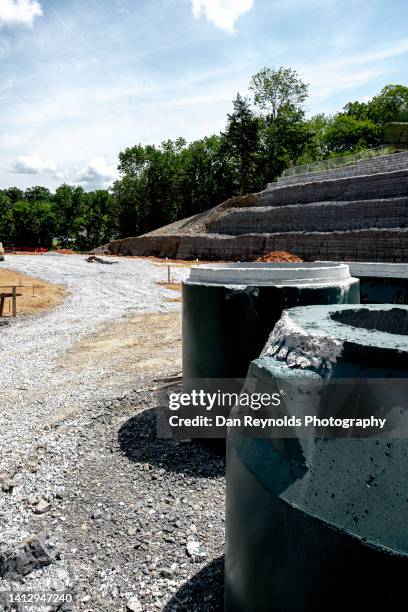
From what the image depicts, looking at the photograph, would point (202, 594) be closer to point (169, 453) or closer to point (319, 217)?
point (169, 453)

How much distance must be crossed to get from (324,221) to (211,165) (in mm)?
41590

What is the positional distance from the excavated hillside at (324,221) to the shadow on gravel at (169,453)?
21401 mm

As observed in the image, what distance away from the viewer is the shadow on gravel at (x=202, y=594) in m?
2.92

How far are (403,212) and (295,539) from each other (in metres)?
26.9

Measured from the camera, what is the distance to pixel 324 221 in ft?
101

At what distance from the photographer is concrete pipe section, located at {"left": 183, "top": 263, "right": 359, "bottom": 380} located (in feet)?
14.6

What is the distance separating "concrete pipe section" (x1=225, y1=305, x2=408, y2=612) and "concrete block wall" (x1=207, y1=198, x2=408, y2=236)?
1028 inches

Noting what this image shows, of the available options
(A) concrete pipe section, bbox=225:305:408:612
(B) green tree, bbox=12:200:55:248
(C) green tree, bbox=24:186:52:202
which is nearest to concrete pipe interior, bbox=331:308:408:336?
(A) concrete pipe section, bbox=225:305:408:612

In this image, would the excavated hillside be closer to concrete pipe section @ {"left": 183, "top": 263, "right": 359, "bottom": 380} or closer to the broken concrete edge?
concrete pipe section @ {"left": 183, "top": 263, "right": 359, "bottom": 380}

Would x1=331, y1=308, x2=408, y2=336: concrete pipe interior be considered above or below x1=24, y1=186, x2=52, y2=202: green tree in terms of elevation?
below

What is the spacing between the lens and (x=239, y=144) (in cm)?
5666

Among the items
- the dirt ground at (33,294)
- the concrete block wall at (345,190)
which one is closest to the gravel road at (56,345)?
the dirt ground at (33,294)

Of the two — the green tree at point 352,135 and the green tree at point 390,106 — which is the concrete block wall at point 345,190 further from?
the green tree at point 390,106

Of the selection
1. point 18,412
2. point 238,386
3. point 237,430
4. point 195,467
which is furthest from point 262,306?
point 18,412
